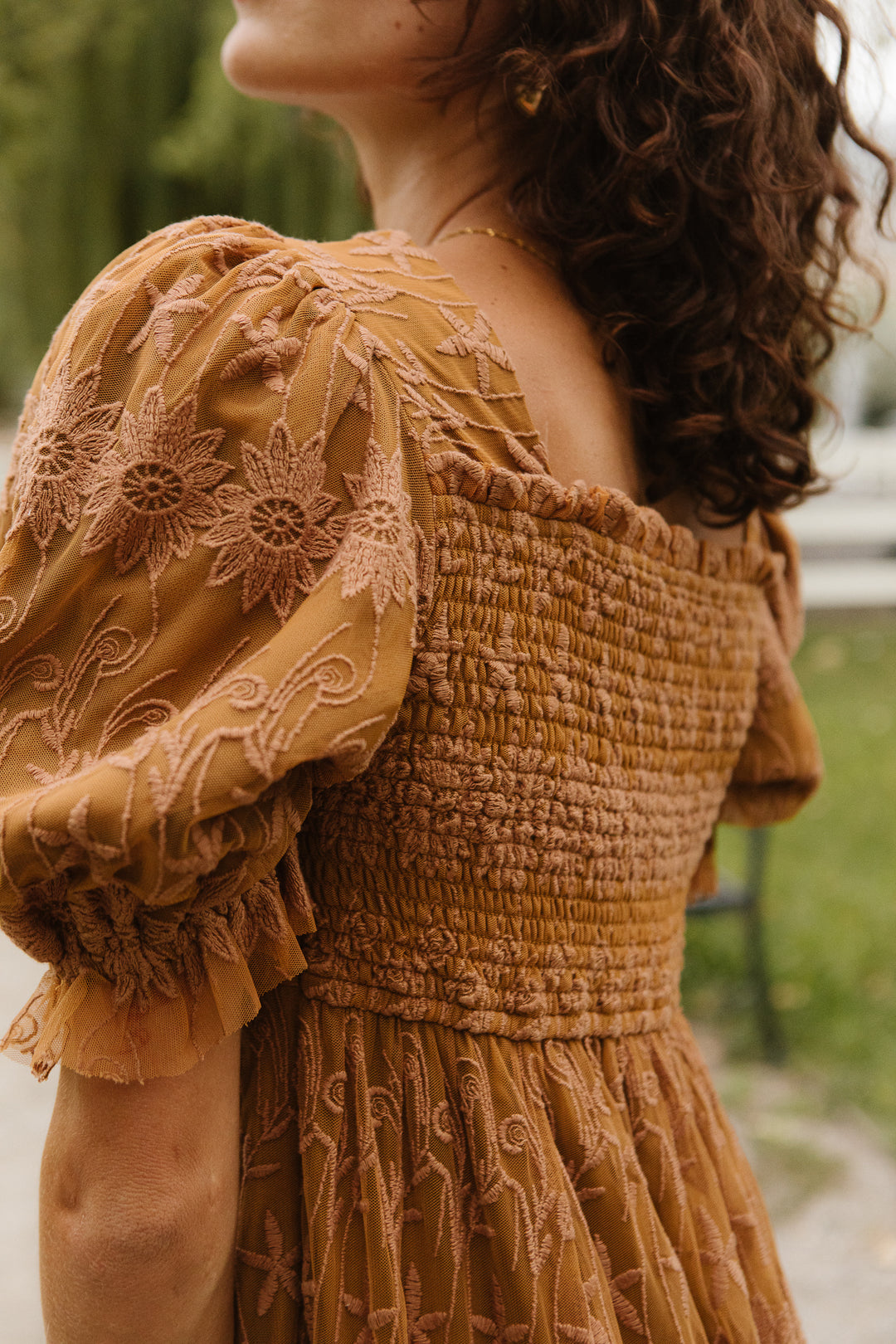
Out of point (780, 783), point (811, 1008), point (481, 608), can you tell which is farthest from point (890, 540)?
point (481, 608)

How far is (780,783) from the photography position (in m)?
1.24

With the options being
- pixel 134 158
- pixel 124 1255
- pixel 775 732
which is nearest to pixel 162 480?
pixel 124 1255

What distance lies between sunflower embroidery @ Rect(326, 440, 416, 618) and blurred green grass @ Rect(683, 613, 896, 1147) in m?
2.95

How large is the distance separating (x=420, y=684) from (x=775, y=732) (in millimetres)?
546

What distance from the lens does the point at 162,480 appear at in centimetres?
69

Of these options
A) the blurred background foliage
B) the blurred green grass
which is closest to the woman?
the blurred background foliage

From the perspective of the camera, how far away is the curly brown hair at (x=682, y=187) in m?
0.90

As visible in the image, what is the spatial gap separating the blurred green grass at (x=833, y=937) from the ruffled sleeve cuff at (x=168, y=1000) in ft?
9.41

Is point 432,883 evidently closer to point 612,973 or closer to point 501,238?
point 612,973

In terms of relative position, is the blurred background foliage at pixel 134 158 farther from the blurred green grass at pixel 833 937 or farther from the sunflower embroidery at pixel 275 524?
the blurred green grass at pixel 833 937

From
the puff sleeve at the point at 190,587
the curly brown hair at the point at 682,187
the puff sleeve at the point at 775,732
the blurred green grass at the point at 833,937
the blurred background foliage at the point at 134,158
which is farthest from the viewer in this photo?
the blurred green grass at the point at 833,937

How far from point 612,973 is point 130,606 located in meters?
0.47

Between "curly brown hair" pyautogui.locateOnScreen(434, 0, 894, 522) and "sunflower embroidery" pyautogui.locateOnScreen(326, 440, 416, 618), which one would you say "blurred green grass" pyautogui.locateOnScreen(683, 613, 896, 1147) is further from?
"sunflower embroidery" pyautogui.locateOnScreen(326, 440, 416, 618)

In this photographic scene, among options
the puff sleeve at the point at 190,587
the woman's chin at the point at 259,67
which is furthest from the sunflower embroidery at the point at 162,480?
the woman's chin at the point at 259,67
